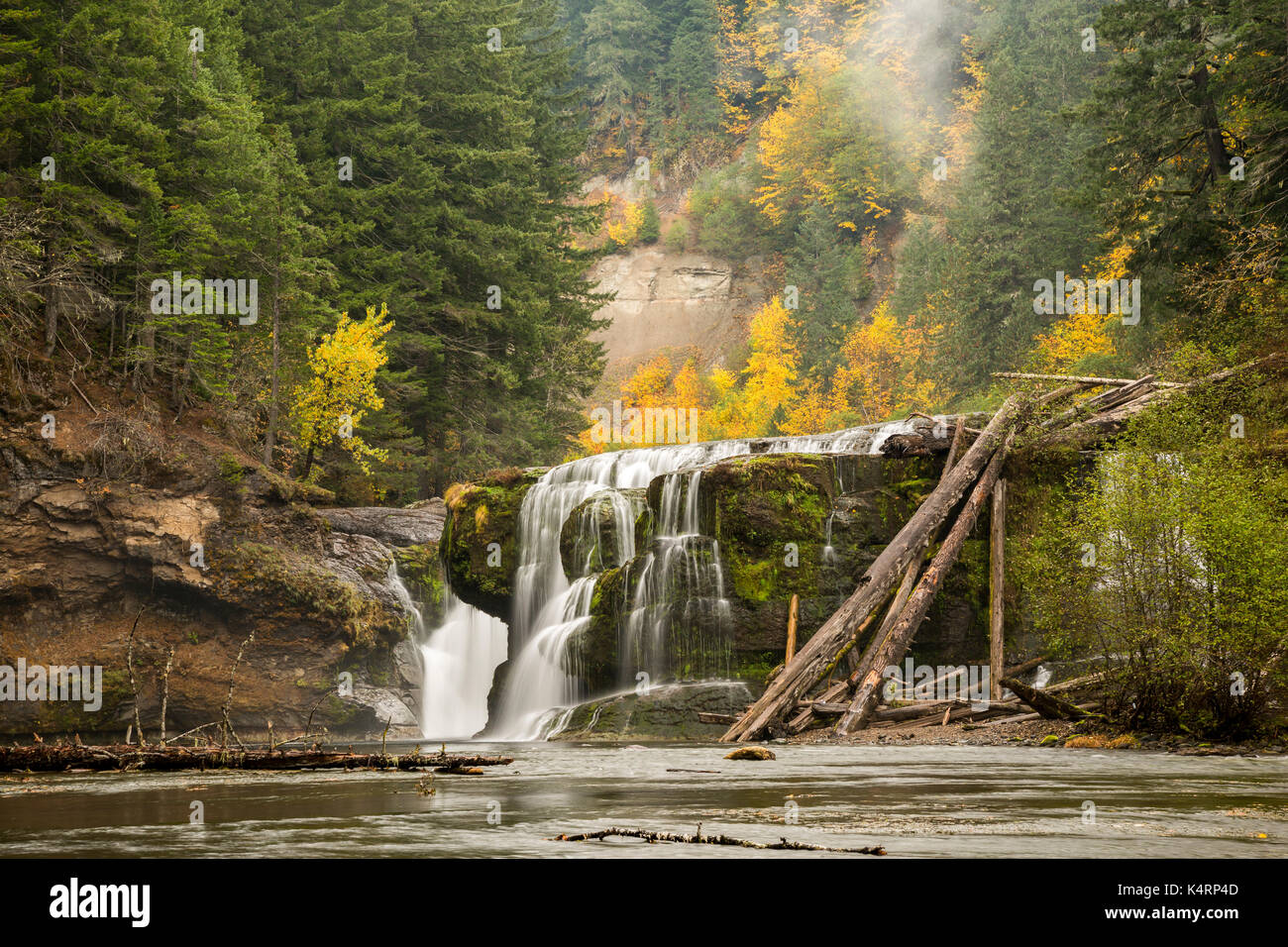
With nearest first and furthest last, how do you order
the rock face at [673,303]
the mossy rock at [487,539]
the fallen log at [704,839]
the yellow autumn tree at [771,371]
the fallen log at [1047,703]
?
the fallen log at [704,839] → the fallen log at [1047,703] → the mossy rock at [487,539] → the yellow autumn tree at [771,371] → the rock face at [673,303]

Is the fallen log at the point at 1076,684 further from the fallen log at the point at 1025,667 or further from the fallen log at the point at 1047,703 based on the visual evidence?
the fallen log at the point at 1025,667

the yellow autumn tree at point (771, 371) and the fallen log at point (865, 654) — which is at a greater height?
the yellow autumn tree at point (771, 371)

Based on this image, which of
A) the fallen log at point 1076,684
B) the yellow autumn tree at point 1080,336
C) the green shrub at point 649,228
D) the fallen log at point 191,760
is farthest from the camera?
the green shrub at point 649,228

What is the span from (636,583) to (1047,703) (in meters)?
8.90

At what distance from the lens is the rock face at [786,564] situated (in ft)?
69.1

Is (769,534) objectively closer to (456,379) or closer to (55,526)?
(55,526)

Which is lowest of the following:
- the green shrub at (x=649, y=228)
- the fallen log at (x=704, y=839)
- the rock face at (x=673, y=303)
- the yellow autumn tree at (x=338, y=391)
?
the fallen log at (x=704, y=839)

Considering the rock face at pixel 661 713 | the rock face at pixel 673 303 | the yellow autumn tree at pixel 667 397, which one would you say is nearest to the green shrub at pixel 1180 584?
the rock face at pixel 661 713

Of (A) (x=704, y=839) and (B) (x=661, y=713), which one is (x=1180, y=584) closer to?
(B) (x=661, y=713)

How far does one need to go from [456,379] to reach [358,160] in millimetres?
9750

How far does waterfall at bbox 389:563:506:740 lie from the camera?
33750 mm

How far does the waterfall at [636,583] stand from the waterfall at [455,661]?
21.4 feet
